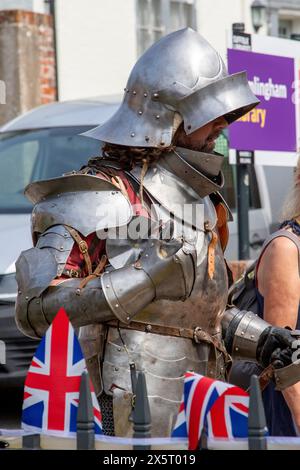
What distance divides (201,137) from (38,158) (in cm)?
438

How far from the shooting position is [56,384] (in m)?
2.98

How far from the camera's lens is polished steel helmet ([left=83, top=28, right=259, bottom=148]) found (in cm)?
373

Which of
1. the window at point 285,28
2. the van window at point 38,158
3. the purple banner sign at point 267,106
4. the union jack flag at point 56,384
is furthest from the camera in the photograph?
the window at point 285,28

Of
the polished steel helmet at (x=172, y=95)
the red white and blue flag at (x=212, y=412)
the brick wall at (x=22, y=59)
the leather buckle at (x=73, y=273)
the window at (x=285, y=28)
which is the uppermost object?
the window at (x=285, y=28)

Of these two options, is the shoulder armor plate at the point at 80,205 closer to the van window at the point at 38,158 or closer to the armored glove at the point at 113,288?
the armored glove at the point at 113,288

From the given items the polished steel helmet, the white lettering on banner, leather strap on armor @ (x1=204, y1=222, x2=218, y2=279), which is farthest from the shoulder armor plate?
the white lettering on banner

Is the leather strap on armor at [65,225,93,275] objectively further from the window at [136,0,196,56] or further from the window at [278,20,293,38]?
the window at [278,20,293,38]

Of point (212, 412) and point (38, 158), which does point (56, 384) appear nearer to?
point (212, 412)

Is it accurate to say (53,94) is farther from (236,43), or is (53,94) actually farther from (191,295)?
(191,295)

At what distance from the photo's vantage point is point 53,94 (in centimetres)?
1414

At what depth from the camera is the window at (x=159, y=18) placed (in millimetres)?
15820

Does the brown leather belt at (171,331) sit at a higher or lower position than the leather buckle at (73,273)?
lower

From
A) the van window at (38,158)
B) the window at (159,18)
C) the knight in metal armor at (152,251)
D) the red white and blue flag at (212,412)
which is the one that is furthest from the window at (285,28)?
the red white and blue flag at (212,412)

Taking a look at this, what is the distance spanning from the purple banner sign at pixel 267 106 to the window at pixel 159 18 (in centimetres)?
723
